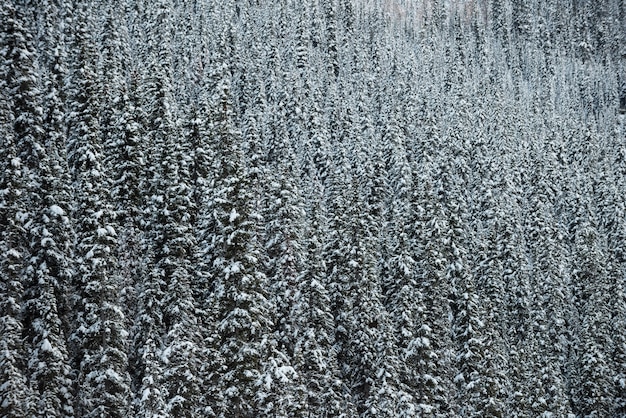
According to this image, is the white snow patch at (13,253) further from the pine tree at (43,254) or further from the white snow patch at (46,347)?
the white snow patch at (46,347)

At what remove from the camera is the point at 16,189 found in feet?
95.7

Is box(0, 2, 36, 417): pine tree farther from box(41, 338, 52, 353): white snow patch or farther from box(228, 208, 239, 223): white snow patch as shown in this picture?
box(228, 208, 239, 223): white snow patch

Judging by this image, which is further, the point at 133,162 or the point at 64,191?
the point at 133,162

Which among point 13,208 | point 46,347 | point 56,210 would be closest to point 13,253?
point 13,208

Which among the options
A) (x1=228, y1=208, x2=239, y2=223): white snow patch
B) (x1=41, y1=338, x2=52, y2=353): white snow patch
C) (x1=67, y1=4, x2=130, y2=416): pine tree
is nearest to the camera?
(x1=41, y1=338, x2=52, y2=353): white snow patch

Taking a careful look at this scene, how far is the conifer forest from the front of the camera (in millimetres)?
26859

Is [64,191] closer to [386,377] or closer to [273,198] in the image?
[273,198]

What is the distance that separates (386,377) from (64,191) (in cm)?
2105

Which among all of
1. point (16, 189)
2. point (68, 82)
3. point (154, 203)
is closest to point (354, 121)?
point (68, 82)

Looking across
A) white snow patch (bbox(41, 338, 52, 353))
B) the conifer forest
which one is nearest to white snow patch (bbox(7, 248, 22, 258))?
the conifer forest

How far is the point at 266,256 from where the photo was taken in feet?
116

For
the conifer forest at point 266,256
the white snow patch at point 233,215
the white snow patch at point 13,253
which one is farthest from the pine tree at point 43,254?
the white snow patch at point 233,215

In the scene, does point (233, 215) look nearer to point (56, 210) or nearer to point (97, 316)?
point (97, 316)

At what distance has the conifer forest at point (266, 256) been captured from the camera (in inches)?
1057
